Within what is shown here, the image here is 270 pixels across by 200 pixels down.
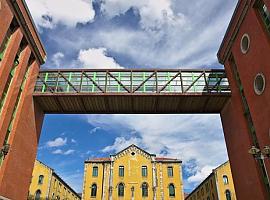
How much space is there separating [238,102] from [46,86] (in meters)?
16.0

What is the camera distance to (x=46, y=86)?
22438mm

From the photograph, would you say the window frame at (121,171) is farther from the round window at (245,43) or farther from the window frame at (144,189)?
the round window at (245,43)

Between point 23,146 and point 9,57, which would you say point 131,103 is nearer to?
point 23,146

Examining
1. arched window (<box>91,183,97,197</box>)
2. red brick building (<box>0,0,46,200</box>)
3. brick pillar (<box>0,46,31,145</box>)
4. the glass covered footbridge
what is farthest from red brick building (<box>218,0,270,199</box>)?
arched window (<box>91,183,97,197</box>)

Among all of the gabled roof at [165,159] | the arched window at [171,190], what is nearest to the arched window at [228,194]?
the arched window at [171,190]

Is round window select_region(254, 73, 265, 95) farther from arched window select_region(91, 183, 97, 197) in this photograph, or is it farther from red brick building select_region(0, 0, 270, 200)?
arched window select_region(91, 183, 97, 197)

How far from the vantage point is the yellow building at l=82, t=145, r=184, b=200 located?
4834 cm

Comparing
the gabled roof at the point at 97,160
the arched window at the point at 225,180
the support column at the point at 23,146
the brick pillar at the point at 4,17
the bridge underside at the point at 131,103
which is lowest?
the support column at the point at 23,146

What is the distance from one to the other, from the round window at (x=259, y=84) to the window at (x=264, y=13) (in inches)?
118

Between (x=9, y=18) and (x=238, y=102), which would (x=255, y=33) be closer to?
(x=238, y=102)

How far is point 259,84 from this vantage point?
666 inches

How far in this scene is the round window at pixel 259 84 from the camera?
638 inches

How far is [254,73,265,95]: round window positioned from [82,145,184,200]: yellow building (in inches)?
1421

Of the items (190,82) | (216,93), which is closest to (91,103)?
(190,82)
